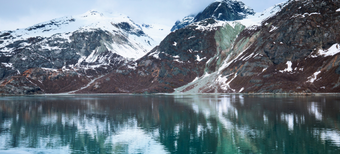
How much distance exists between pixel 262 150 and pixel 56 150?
2529 cm

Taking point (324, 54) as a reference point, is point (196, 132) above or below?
Result: below

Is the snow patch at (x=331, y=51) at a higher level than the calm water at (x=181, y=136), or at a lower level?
higher

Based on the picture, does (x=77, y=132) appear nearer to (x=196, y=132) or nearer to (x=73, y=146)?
(x=73, y=146)

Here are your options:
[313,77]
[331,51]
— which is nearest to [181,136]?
[313,77]

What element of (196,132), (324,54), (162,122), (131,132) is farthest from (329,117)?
(324,54)

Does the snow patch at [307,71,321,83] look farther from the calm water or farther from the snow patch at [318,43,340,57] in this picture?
the calm water

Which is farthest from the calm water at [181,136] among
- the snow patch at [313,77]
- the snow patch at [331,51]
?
the snow patch at [331,51]

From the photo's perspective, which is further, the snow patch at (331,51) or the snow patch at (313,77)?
the snow patch at (331,51)

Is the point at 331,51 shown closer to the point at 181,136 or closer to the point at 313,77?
the point at 313,77

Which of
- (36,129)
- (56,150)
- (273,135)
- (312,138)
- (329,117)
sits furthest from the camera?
(329,117)

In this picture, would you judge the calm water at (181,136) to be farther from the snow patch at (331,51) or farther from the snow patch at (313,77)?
the snow patch at (331,51)

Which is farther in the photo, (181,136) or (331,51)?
(331,51)

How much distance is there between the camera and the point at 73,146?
→ 118ft

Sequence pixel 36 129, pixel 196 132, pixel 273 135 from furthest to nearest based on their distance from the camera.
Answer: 1. pixel 36 129
2. pixel 196 132
3. pixel 273 135
